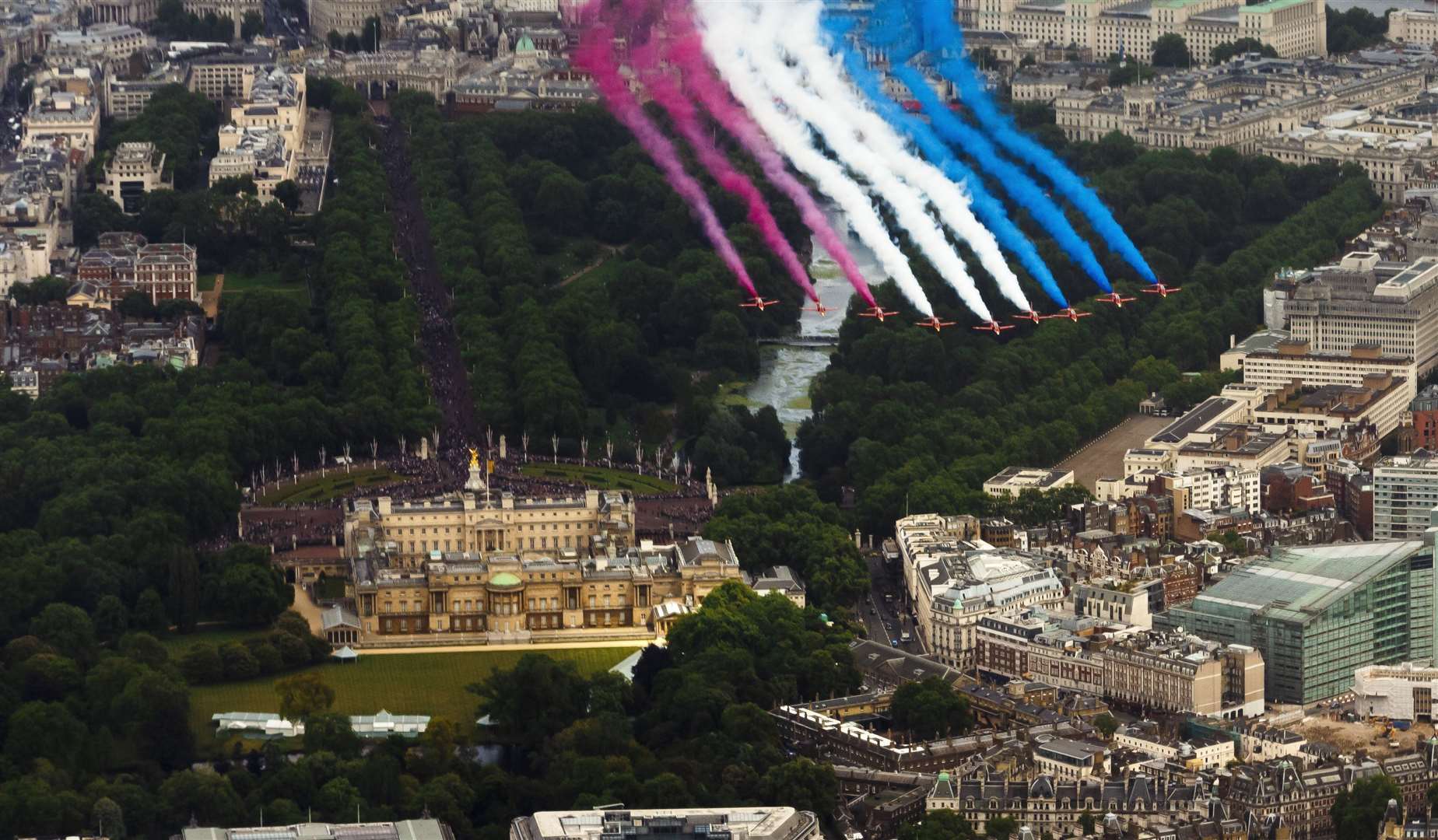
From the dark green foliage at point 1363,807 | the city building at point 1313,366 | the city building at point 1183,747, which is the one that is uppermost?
the city building at point 1313,366

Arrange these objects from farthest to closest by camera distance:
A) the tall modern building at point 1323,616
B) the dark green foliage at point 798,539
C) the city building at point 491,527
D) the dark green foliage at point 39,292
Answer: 1. the dark green foliage at point 39,292
2. the city building at point 491,527
3. the dark green foliage at point 798,539
4. the tall modern building at point 1323,616

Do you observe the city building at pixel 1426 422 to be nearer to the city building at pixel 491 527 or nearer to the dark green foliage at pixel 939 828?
the city building at pixel 491 527

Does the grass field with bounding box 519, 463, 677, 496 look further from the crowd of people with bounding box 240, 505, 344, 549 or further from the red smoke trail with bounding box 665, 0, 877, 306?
the red smoke trail with bounding box 665, 0, 877, 306

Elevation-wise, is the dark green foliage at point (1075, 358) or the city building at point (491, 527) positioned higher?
the dark green foliage at point (1075, 358)

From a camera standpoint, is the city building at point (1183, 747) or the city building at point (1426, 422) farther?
the city building at point (1426, 422)

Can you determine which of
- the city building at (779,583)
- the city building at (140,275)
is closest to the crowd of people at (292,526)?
the city building at (779,583)
